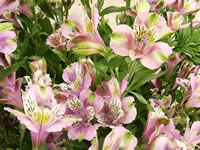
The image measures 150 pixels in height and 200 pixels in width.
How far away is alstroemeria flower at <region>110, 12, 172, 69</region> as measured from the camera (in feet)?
1.31

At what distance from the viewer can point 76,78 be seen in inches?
18.5

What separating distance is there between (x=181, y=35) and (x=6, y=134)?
0.41 m

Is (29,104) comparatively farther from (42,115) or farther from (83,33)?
(83,33)

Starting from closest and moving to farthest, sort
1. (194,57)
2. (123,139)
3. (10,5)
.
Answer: (123,139), (10,5), (194,57)

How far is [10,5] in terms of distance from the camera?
0.51 m

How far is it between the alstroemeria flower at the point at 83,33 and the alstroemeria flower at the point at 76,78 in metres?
0.03

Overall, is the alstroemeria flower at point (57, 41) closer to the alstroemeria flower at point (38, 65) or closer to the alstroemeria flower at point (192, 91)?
the alstroemeria flower at point (38, 65)

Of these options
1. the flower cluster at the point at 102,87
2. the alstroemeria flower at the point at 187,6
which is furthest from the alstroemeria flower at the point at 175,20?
the alstroemeria flower at the point at 187,6

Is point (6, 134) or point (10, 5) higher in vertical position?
point (10, 5)

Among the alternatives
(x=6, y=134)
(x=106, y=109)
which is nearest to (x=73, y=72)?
(x=106, y=109)

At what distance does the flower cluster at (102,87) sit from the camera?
397mm

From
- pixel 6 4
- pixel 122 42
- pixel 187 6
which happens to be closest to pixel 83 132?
pixel 122 42

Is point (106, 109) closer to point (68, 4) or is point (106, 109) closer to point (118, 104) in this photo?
point (118, 104)

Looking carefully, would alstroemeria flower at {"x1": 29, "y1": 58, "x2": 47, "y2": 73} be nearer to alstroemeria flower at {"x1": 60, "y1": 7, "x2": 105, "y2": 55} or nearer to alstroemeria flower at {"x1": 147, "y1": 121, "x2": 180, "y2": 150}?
alstroemeria flower at {"x1": 60, "y1": 7, "x2": 105, "y2": 55}
